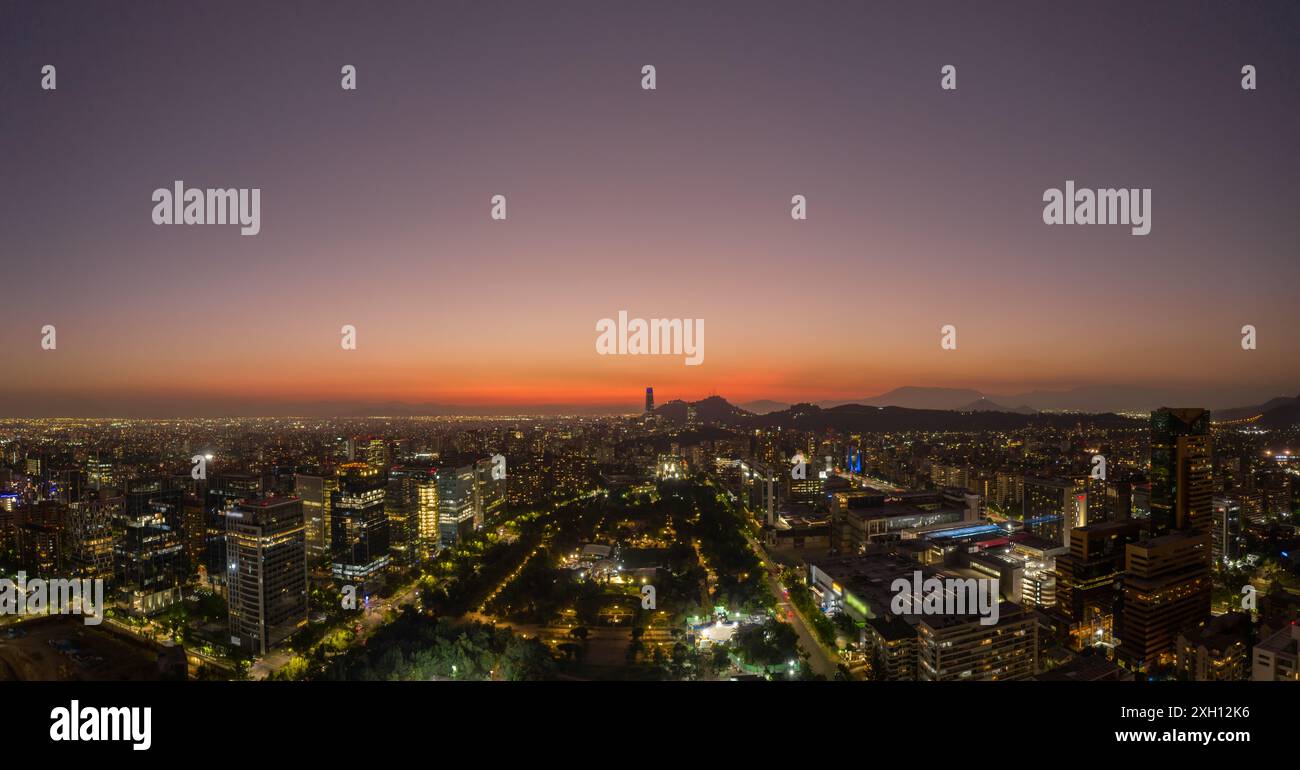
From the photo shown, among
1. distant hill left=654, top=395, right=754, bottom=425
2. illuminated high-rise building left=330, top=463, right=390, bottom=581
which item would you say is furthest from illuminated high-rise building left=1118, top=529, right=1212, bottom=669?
distant hill left=654, top=395, right=754, bottom=425

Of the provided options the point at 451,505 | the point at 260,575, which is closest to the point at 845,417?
the point at 451,505

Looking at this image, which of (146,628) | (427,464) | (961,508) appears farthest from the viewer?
(961,508)

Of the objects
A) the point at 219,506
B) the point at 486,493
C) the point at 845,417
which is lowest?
the point at 486,493

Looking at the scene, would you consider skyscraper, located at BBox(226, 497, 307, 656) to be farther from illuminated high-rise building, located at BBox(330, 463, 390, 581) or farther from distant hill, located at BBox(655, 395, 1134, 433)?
distant hill, located at BBox(655, 395, 1134, 433)

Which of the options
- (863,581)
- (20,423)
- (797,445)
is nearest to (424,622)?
(863,581)

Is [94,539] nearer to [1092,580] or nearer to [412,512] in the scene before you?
[412,512]

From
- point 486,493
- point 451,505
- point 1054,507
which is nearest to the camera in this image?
point 451,505

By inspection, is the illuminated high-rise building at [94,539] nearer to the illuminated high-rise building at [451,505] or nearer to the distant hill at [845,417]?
the illuminated high-rise building at [451,505]
